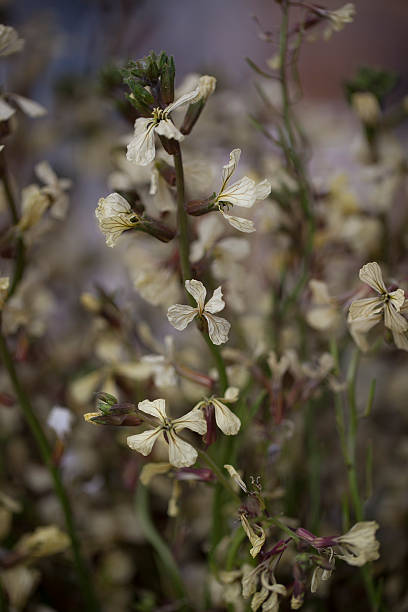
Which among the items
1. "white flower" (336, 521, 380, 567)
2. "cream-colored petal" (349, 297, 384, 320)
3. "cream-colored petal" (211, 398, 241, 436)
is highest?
"cream-colored petal" (349, 297, 384, 320)

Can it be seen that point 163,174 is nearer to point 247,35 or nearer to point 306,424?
point 306,424

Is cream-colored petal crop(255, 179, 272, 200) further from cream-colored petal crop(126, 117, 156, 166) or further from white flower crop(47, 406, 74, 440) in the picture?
white flower crop(47, 406, 74, 440)

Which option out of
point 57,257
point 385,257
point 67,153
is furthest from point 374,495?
point 67,153

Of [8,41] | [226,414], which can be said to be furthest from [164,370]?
[8,41]

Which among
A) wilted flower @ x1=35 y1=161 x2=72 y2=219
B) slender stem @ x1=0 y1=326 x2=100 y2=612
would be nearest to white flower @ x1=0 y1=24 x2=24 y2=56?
wilted flower @ x1=35 y1=161 x2=72 y2=219

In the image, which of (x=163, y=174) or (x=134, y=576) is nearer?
(x=163, y=174)

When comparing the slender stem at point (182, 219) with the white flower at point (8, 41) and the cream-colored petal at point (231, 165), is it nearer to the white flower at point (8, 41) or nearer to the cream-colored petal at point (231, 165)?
the cream-colored petal at point (231, 165)

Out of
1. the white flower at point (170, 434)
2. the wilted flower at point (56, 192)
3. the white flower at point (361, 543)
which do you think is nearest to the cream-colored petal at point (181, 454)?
the white flower at point (170, 434)
